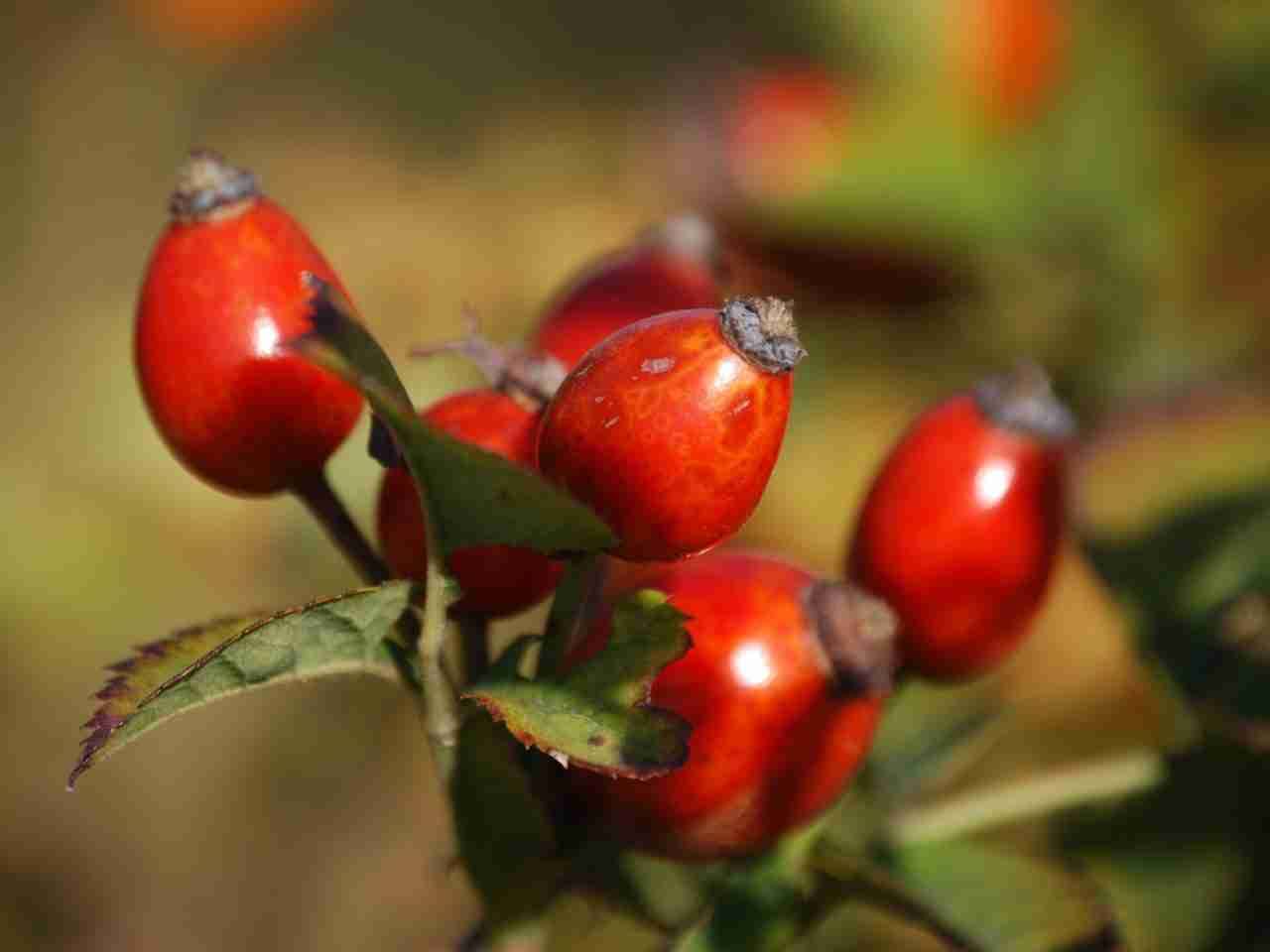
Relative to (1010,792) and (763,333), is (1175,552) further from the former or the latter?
(763,333)

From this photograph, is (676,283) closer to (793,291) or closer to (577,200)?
(793,291)

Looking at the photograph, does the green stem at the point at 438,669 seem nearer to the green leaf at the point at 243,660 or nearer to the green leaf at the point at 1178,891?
the green leaf at the point at 243,660

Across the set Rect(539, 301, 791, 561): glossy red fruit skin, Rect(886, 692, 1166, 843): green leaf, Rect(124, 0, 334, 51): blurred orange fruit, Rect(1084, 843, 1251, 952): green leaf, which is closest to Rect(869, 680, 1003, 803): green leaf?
Rect(886, 692, 1166, 843): green leaf

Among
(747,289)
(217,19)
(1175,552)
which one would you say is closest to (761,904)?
(1175,552)

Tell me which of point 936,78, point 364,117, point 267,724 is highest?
point 364,117

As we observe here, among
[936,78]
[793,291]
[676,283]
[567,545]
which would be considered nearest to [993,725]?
[676,283]

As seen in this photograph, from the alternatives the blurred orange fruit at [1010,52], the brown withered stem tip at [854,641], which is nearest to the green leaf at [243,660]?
the brown withered stem tip at [854,641]

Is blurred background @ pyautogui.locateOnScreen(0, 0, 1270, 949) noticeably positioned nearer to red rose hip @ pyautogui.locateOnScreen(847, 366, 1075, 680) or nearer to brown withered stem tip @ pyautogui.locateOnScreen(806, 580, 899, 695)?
red rose hip @ pyautogui.locateOnScreen(847, 366, 1075, 680)
